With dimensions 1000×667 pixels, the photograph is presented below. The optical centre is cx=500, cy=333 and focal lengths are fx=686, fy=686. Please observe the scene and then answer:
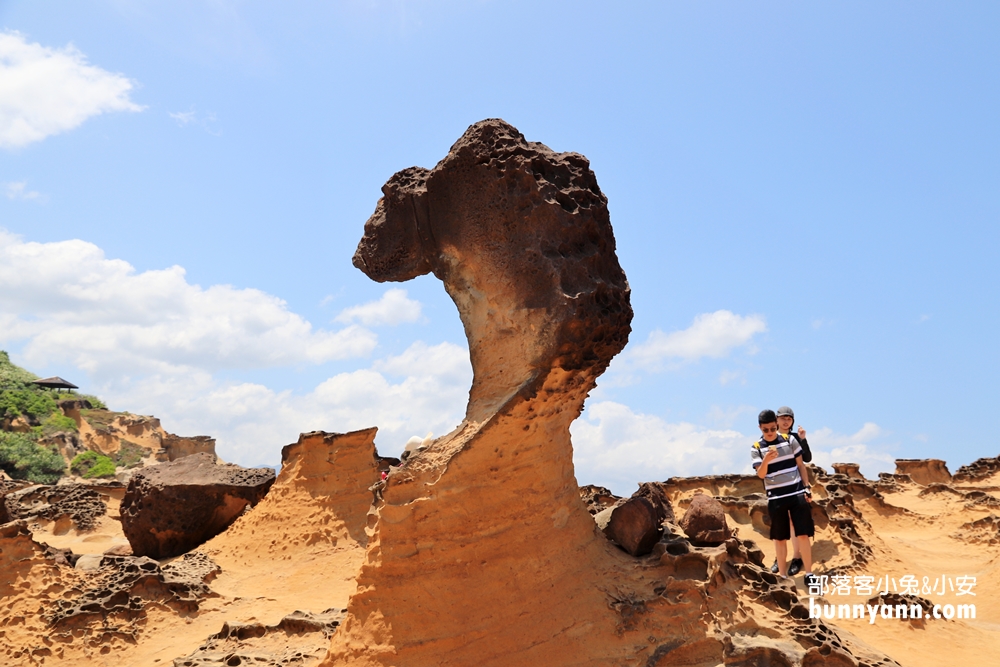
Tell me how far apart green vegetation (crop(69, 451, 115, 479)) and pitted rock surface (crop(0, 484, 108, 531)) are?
10385mm

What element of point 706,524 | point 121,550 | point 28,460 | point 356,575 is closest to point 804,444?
point 706,524

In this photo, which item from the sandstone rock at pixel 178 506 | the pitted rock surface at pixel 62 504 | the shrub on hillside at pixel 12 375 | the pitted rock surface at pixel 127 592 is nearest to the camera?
the pitted rock surface at pixel 127 592

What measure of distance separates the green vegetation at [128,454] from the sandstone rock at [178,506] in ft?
56.2

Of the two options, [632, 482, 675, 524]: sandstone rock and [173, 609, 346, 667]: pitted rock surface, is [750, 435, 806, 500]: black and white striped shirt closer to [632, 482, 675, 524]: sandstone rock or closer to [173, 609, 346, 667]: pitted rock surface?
[632, 482, 675, 524]: sandstone rock

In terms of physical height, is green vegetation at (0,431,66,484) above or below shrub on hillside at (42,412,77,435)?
below

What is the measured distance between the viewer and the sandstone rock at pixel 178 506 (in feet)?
28.8

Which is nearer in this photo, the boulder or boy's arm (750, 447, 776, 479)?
the boulder

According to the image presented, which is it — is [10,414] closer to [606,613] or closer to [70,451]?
[70,451]

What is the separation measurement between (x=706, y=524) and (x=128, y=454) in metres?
26.8

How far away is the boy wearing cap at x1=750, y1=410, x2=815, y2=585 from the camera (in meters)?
5.39

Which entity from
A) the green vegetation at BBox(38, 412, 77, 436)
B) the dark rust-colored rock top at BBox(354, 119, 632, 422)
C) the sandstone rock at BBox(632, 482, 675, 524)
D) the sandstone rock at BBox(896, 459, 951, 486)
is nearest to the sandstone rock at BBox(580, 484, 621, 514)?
the sandstone rock at BBox(632, 482, 675, 524)

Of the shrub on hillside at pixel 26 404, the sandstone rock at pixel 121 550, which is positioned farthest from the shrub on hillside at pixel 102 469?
the sandstone rock at pixel 121 550

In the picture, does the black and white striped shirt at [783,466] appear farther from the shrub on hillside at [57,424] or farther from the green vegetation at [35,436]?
the shrub on hillside at [57,424]

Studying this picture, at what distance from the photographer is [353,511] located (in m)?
9.00
